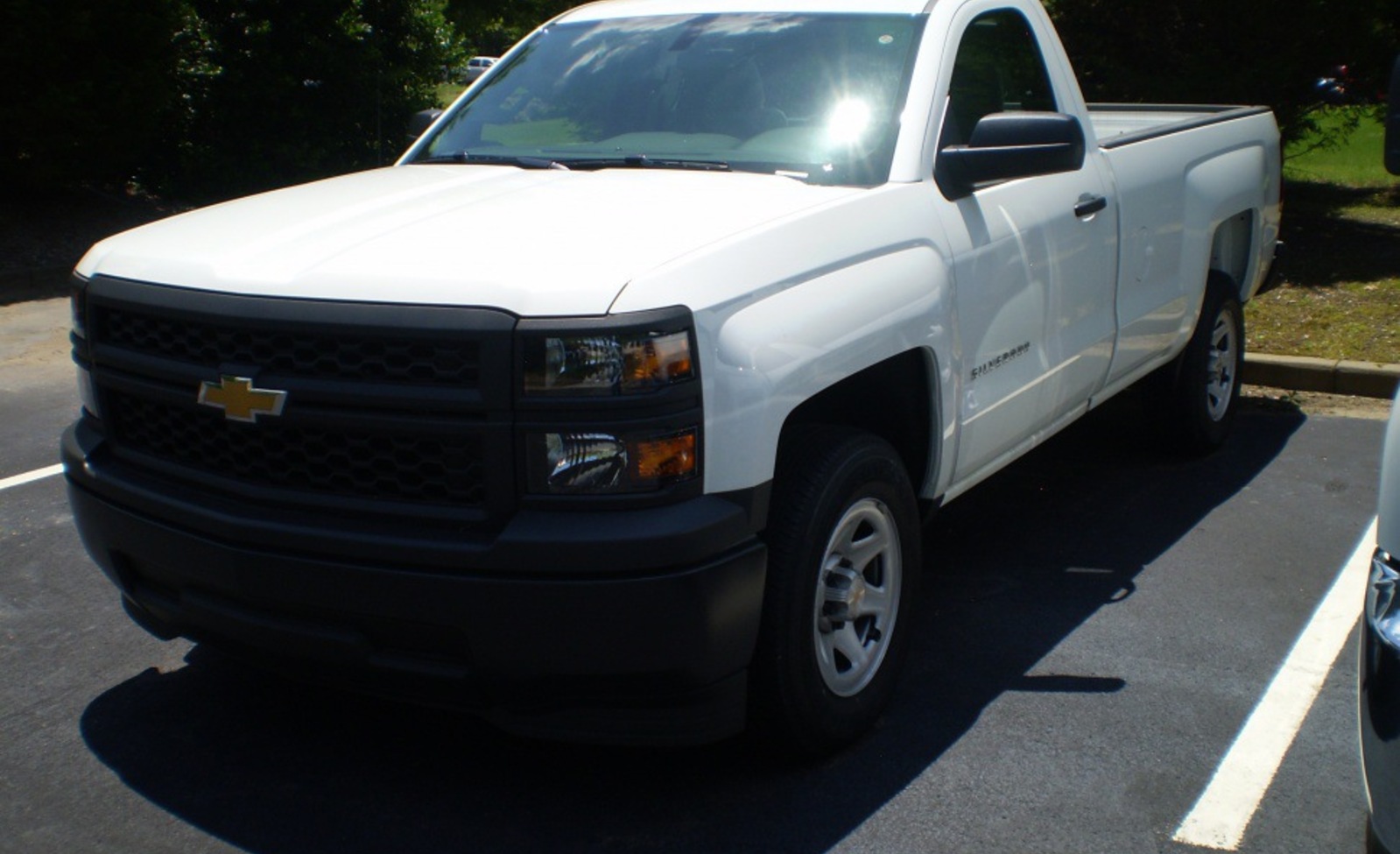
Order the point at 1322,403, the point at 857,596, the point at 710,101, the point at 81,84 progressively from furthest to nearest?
the point at 81,84 < the point at 1322,403 < the point at 710,101 < the point at 857,596

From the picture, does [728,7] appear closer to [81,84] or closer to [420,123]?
[420,123]

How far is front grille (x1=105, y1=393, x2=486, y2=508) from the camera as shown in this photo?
315 cm

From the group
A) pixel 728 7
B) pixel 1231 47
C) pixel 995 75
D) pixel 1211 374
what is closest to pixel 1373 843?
pixel 995 75

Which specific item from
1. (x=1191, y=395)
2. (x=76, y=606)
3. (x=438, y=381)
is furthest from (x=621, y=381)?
(x=1191, y=395)

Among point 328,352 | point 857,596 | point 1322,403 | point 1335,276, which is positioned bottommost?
point 1322,403

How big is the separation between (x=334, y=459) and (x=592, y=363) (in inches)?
25.6

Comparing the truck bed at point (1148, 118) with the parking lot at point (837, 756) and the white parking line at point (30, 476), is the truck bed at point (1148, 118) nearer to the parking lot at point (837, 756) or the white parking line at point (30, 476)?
the parking lot at point (837, 756)

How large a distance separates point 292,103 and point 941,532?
9345 mm

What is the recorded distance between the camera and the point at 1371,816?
2.68 m

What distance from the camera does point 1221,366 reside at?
662cm

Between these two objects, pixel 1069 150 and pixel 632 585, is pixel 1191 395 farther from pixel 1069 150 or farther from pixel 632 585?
pixel 632 585

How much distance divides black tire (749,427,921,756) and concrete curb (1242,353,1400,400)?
456 cm

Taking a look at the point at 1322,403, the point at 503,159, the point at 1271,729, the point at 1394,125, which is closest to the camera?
the point at 1394,125

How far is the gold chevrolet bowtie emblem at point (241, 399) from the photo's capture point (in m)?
3.23
